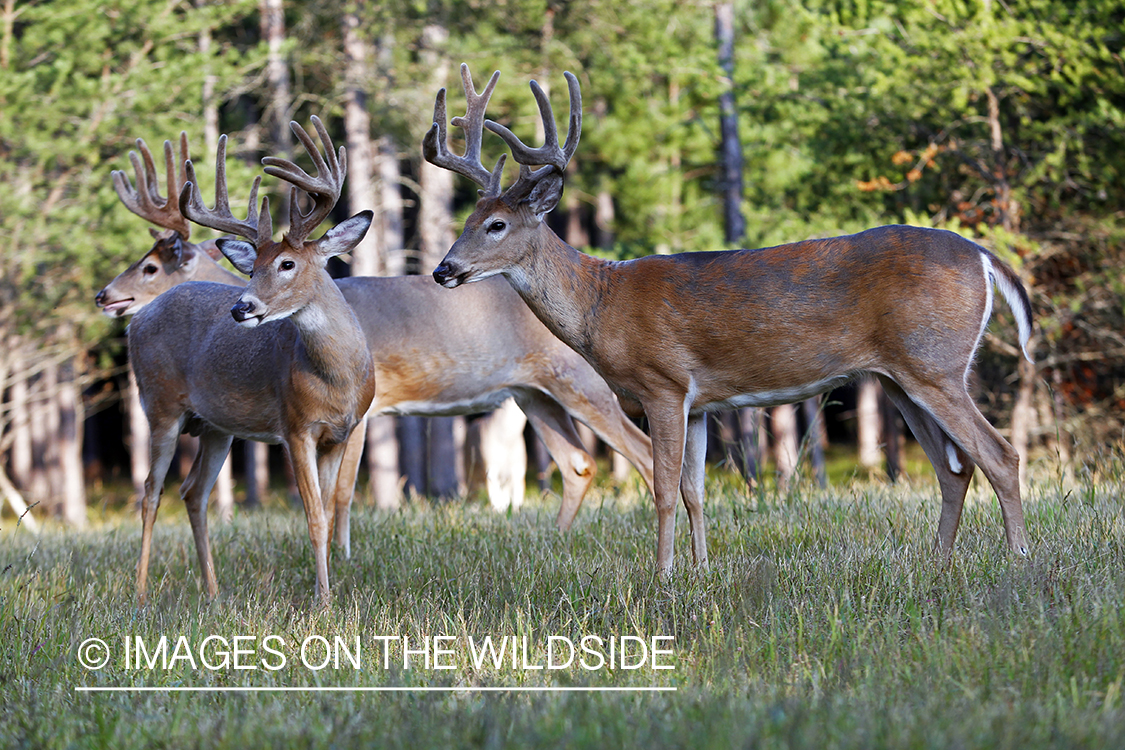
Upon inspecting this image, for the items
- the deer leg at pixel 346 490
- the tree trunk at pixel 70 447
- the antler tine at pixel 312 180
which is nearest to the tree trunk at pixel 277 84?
the tree trunk at pixel 70 447

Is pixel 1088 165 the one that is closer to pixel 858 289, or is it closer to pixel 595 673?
pixel 858 289

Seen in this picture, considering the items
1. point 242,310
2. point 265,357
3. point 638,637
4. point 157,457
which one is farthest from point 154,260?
point 638,637

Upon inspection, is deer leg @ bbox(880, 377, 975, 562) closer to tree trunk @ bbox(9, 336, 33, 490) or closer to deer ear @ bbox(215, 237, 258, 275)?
→ deer ear @ bbox(215, 237, 258, 275)

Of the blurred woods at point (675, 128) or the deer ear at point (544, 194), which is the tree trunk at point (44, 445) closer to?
the blurred woods at point (675, 128)

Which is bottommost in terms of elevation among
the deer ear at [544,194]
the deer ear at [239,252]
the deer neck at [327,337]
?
the deer neck at [327,337]

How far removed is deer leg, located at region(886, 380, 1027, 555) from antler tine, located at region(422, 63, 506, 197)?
2.41 metres

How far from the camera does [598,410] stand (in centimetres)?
773

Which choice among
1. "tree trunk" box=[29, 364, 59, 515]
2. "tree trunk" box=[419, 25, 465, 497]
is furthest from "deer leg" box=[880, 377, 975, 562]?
"tree trunk" box=[29, 364, 59, 515]

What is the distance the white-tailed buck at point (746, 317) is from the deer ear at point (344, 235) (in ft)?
2.46

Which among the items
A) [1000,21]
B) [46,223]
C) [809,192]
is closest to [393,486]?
[46,223]

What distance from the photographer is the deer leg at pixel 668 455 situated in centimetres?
529

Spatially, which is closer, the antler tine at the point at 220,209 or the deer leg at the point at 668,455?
the deer leg at the point at 668,455

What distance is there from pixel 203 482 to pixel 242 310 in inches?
71.4

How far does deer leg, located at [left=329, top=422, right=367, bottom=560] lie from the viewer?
705cm
